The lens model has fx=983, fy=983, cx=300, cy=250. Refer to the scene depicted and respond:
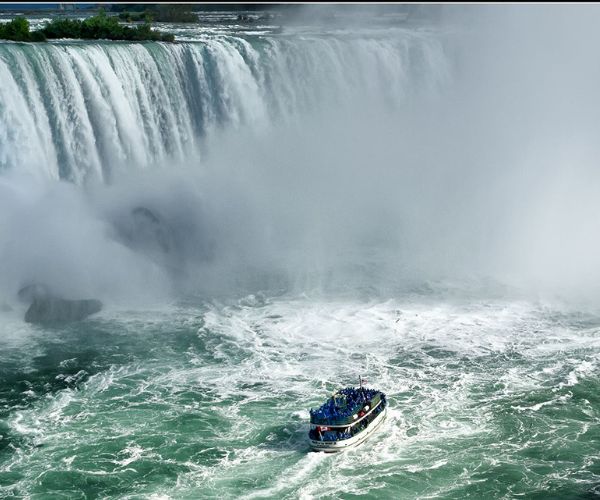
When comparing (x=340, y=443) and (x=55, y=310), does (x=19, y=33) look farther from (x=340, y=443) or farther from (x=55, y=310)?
(x=340, y=443)

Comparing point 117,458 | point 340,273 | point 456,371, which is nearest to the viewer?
point 117,458

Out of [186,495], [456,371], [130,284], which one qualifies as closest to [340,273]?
[130,284]

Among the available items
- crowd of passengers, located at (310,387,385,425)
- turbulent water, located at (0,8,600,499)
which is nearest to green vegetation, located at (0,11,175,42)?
turbulent water, located at (0,8,600,499)

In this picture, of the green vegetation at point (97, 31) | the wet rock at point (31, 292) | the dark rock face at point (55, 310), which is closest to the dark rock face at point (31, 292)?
the wet rock at point (31, 292)

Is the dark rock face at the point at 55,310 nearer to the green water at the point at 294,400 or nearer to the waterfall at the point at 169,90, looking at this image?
the green water at the point at 294,400

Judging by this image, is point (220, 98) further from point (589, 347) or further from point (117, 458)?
point (117, 458)

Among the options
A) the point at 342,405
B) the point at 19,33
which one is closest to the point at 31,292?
the point at 342,405
